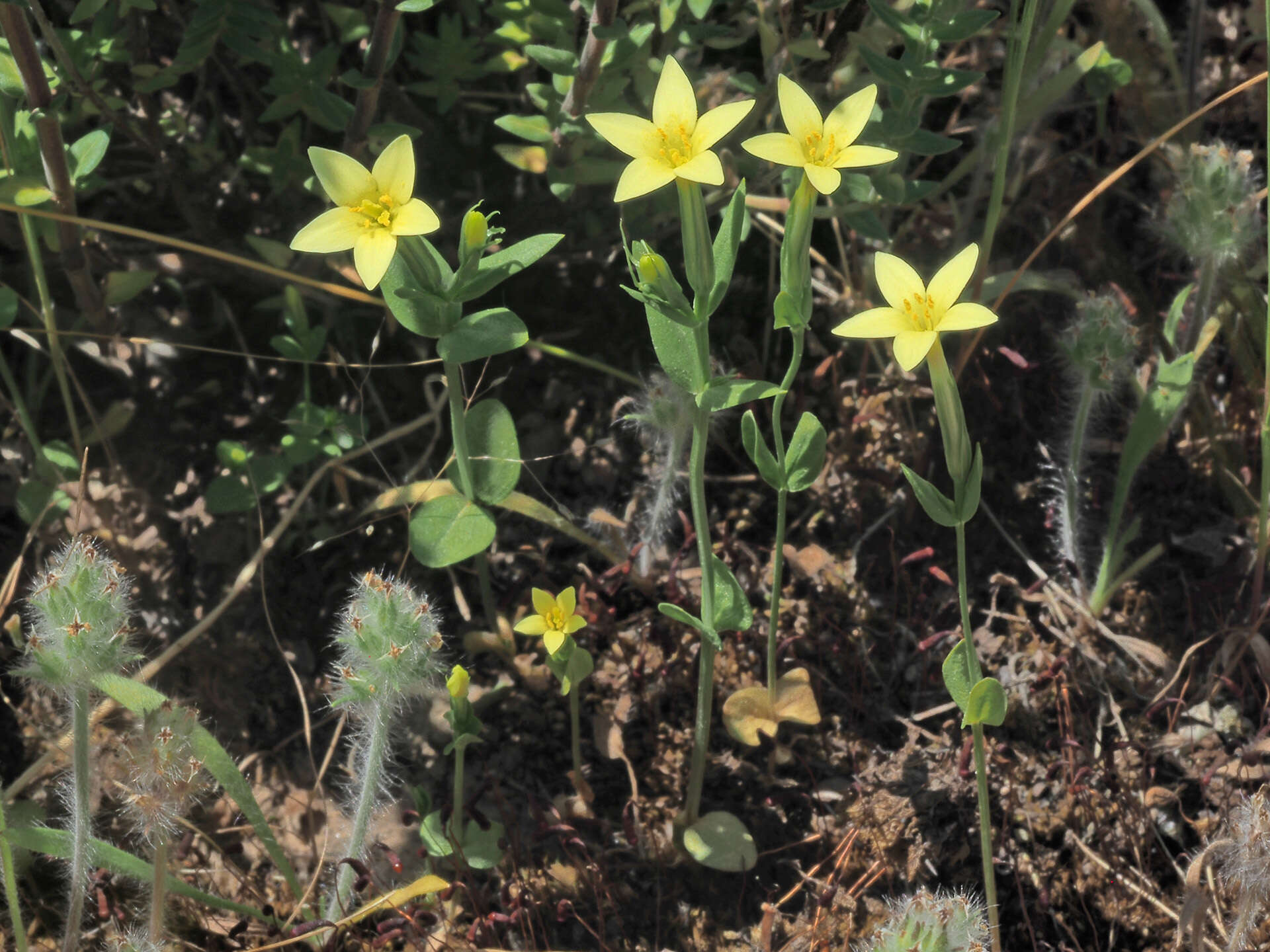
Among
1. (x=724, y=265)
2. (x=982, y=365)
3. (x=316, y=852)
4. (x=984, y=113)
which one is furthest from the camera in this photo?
(x=984, y=113)

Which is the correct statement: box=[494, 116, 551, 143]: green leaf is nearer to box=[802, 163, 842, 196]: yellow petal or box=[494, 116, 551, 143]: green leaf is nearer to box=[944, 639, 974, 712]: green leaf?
box=[802, 163, 842, 196]: yellow petal

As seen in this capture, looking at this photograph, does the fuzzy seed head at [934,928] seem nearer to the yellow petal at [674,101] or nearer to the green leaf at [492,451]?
the green leaf at [492,451]

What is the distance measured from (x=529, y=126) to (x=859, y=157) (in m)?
0.96

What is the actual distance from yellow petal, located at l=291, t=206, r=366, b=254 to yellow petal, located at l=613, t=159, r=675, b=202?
17.1 inches

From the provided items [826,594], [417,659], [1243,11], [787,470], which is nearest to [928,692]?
[826,594]

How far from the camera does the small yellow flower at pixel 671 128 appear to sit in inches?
72.9

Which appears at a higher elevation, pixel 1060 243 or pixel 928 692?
pixel 1060 243

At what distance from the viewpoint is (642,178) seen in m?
1.79

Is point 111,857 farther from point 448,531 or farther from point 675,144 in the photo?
point 675,144

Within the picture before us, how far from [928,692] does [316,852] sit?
55.3 inches

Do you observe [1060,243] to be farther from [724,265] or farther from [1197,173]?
[724,265]

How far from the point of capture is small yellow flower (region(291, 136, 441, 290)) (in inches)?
70.7

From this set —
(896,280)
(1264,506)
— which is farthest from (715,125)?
(1264,506)

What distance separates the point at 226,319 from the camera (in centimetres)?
306
